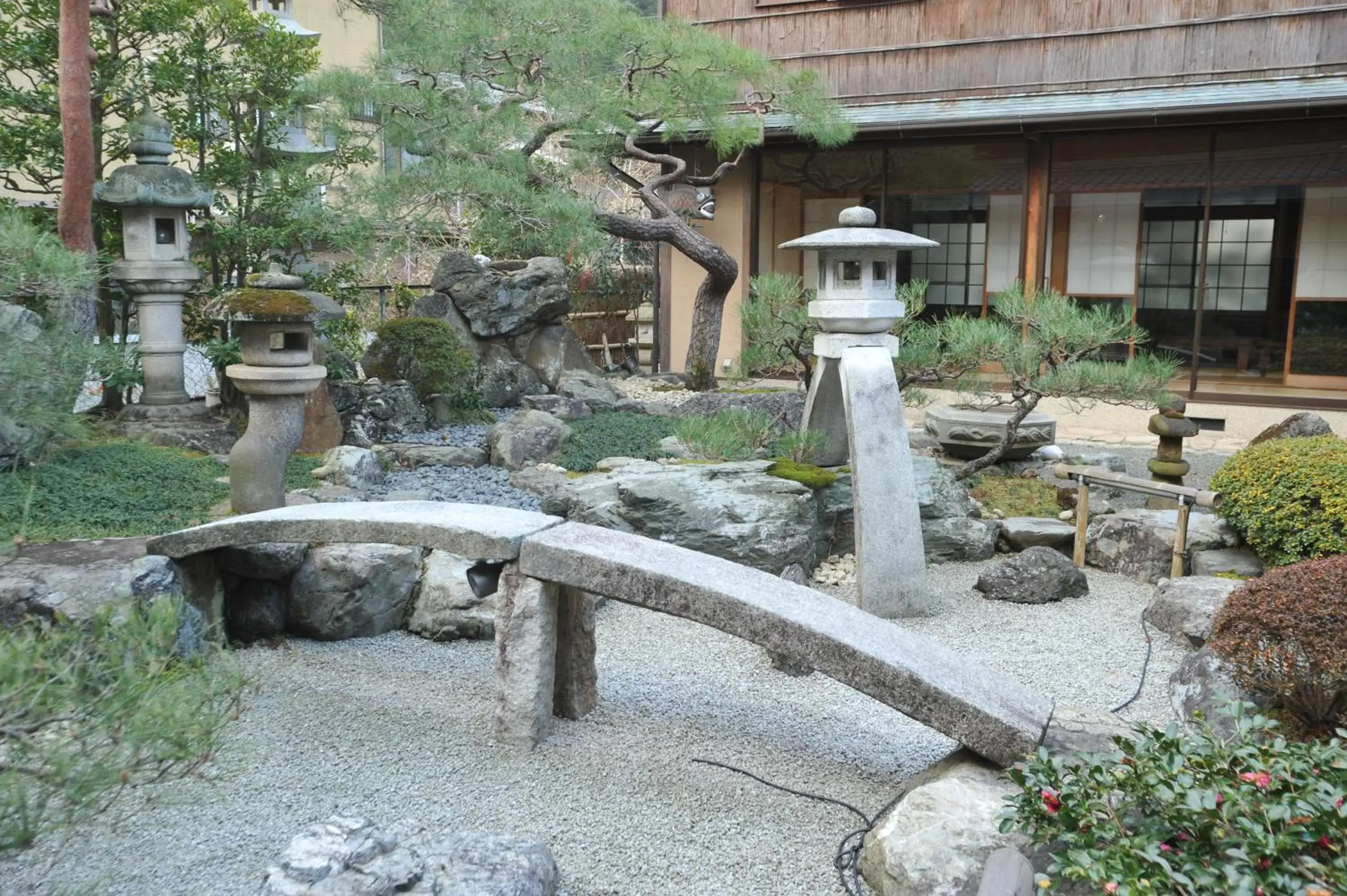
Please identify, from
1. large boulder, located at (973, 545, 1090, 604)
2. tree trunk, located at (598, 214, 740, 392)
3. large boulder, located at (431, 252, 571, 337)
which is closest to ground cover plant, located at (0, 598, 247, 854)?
large boulder, located at (973, 545, 1090, 604)

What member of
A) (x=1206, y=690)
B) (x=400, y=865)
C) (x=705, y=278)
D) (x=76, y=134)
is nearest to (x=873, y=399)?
(x=1206, y=690)

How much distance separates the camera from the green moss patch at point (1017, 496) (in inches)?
312

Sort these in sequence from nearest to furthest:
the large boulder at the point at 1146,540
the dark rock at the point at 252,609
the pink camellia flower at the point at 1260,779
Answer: the pink camellia flower at the point at 1260,779
the dark rock at the point at 252,609
the large boulder at the point at 1146,540

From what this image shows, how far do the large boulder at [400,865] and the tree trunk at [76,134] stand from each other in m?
5.08

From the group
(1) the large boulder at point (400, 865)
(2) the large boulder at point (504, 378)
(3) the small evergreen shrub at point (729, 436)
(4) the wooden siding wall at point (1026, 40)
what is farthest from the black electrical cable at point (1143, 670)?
(4) the wooden siding wall at point (1026, 40)

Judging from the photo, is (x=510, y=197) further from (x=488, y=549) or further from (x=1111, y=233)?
(x=1111, y=233)

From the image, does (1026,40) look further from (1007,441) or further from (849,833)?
(849,833)

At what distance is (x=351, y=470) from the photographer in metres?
6.92

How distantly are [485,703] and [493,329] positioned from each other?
7.11 meters

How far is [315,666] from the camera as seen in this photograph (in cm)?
462

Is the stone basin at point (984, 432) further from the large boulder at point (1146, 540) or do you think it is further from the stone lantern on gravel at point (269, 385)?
the stone lantern on gravel at point (269, 385)

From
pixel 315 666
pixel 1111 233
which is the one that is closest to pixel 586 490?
pixel 315 666

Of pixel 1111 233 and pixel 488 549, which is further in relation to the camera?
pixel 1111 233

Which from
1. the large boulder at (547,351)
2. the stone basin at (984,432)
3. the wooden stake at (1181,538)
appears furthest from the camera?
the large boulder at (547,351)
